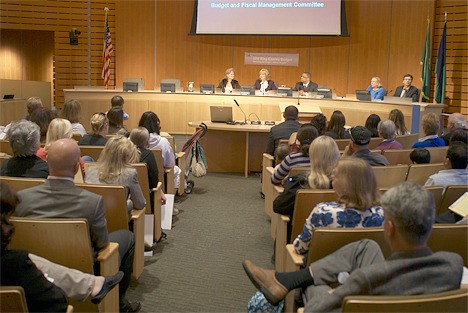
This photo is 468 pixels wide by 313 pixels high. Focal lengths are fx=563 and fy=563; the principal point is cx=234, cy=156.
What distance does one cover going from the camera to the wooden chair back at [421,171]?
4.50 m

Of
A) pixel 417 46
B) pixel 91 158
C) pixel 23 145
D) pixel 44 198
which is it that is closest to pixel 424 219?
pixel 44 198

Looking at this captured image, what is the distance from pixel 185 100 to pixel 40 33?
6392 mm

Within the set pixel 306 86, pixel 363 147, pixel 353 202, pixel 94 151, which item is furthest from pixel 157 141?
pixel 306 86

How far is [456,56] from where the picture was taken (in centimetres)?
1182

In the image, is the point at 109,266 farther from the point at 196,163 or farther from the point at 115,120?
the point at 196,163

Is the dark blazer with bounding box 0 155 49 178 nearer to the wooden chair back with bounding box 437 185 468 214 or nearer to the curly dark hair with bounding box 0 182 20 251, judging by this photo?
the curly dark hair with bounding box 0 182 20 251

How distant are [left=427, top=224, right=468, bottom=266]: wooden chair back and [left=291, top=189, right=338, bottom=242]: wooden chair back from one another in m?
0.74

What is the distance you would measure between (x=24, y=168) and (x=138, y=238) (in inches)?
37.0

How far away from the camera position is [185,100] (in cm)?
1191

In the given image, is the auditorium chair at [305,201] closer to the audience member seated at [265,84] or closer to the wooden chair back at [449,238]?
the wooden chair back at [449,238]

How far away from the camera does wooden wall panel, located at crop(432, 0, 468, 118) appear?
1164 centimetres

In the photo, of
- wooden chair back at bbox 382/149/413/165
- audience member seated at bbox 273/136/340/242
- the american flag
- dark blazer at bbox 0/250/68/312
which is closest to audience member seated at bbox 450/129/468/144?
wooden chair back at bbox 382/149/413/165

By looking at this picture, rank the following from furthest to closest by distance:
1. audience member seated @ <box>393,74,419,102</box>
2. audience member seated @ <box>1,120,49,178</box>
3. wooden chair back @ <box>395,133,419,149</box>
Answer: audience member seated @ <box>393,74,419,102</box> < wooden chair back @ <box>395,133,419,149</box> < audience member seated @ <box>1,120,49,178</box>

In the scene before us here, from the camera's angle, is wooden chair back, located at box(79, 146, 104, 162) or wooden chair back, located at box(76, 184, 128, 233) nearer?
wooden chair back, located at box(76, 184, 128, 233)
